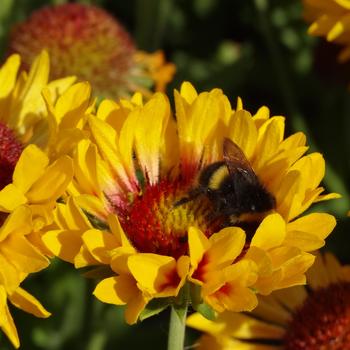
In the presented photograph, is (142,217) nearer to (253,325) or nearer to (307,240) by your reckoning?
(307,240)

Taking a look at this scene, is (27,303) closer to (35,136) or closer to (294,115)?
(35,136)

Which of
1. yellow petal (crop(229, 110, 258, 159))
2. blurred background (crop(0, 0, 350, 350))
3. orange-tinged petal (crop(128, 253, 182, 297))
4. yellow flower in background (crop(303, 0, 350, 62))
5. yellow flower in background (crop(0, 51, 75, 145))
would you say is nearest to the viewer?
orange-tinged petal (crop(128, 253, 182, 297))

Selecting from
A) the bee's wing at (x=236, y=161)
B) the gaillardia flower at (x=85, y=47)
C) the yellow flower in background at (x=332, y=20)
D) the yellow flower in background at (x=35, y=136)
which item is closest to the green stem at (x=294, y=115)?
the gaillardia flower at (x=85, y=47)

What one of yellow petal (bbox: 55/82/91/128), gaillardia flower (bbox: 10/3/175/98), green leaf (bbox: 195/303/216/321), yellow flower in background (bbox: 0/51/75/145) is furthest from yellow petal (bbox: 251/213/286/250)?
gaillardia flower (bbox: 10/3/175/98)

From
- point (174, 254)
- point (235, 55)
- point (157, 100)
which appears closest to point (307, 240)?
point (174, 254)

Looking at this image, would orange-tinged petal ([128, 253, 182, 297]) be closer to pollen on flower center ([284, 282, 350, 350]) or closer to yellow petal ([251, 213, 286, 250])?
yellow petal ([251, 213, 286, 250])

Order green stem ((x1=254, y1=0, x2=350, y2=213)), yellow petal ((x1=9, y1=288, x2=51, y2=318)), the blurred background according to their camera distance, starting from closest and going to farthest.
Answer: yellow petal ((x1=9, y1=288, x2=51, y2=318)), the blurred background, green stem ((x1=254, y1=0, x2=350, y2=213))
